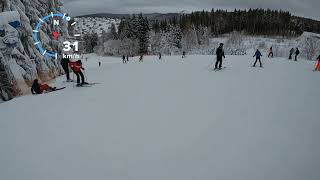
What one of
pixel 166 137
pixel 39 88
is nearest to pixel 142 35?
pixel 39 88

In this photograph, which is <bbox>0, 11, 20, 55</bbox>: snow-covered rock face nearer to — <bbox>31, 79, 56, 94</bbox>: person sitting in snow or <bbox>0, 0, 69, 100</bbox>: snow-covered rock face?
<bbox>0, 0, 69, 100</bbox>: snow-covered rock face

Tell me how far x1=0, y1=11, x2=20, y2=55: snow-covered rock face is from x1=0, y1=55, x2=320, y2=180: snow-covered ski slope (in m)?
8.90

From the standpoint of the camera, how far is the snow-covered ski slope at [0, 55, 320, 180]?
4.95 m

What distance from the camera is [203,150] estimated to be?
5.58 meters

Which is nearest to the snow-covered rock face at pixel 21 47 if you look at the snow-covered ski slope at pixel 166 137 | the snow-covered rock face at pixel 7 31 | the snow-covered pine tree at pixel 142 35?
the snow-covered rock face at pixel 7 31

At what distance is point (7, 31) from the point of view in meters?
17.2

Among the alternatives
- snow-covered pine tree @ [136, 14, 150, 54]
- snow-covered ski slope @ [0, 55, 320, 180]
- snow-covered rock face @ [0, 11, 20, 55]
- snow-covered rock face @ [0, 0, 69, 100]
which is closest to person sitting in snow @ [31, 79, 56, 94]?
snow-covered ski slope @ [0, 55, 320, 180]

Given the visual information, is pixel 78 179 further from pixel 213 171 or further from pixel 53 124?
pixel 53 124

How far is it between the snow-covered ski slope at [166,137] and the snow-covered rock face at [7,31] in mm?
8896

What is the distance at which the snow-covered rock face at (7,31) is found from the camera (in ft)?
56.1

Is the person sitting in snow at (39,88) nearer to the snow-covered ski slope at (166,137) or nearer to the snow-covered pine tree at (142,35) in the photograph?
the snow-covered ski slope at (166,137)

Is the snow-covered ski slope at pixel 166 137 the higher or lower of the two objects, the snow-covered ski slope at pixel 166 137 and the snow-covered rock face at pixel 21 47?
the lower

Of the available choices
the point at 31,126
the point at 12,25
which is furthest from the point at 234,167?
the point at 12,25

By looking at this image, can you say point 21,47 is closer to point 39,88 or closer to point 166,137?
point 39,88
